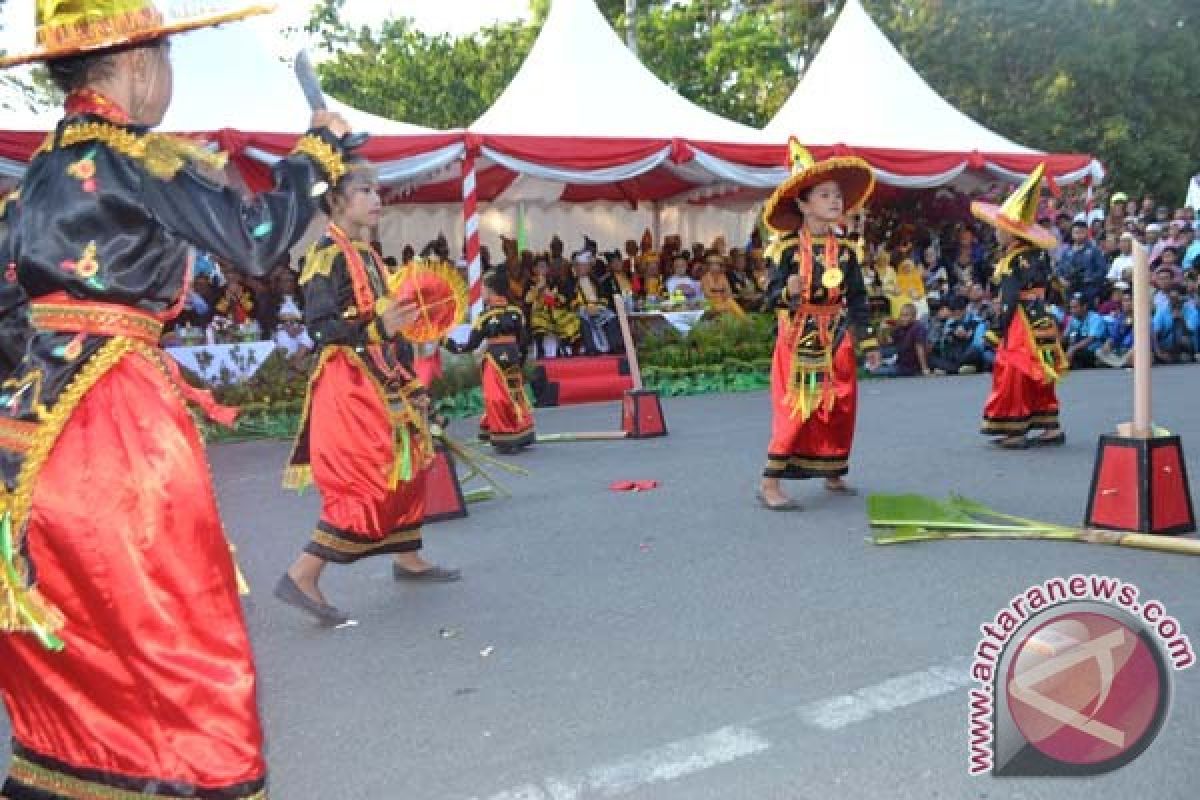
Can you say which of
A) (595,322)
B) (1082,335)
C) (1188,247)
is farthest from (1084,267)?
(595,322)

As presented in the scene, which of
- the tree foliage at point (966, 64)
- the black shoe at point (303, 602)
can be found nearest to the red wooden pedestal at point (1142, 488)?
the black shoe at point (303, 602)

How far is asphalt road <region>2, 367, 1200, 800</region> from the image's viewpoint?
3.04 metres

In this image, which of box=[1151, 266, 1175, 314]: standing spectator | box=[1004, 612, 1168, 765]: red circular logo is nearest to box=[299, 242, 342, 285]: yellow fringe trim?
box=[1004, 612, 1168, 765]: red circular logo

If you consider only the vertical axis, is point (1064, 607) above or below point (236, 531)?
above

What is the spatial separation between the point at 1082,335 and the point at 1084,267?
2029mm

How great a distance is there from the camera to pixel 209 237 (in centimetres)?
223

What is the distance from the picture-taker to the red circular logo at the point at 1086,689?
2.83m

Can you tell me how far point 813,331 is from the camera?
6293 mm

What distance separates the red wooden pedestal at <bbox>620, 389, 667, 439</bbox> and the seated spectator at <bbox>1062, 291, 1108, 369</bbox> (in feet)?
22.1

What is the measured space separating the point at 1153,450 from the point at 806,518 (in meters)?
1.72

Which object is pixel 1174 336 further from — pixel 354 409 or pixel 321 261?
pixel 321 261

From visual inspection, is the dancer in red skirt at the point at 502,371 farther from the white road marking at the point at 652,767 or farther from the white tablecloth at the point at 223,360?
the white road marking at the point at 652,767

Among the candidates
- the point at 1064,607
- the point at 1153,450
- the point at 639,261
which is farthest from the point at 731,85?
the point at 1064,607

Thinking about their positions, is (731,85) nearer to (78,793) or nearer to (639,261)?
(639,261)
